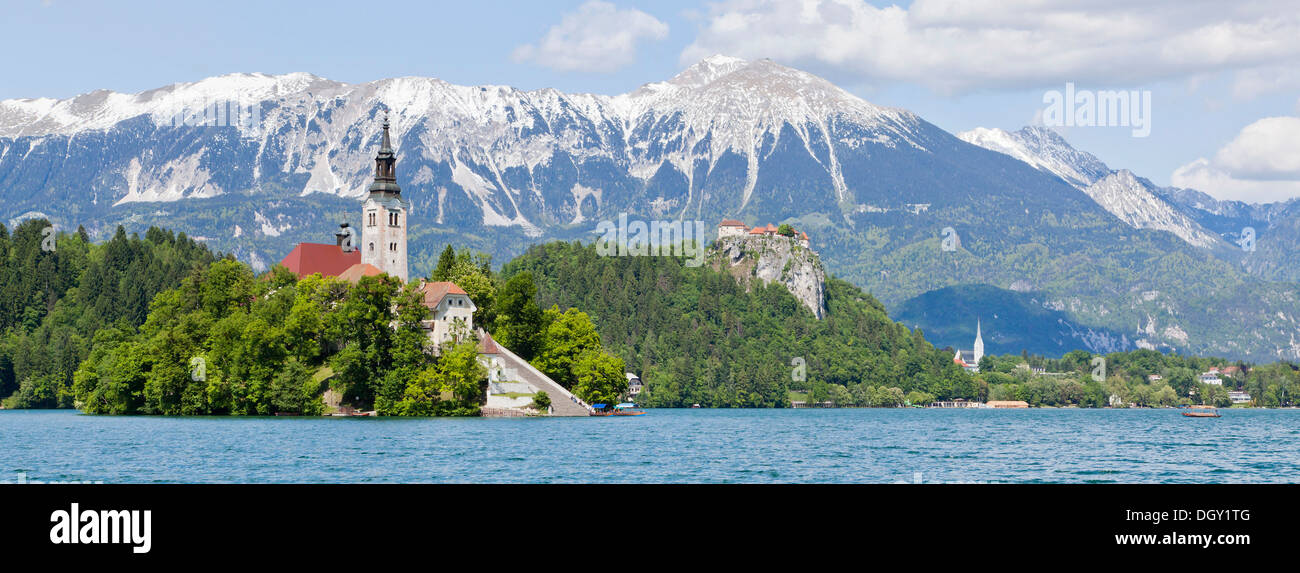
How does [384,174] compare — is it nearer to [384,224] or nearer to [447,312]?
[384,224]

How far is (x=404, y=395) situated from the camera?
11562 cm

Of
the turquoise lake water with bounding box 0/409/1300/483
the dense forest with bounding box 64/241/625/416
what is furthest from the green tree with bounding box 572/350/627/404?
the turquoise lake water with bounding box 0/409/1300/483

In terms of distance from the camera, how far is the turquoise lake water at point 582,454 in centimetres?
5462

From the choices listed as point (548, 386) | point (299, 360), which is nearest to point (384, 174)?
point (299, 360)

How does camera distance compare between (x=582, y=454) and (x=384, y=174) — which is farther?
(x=384, y=174)

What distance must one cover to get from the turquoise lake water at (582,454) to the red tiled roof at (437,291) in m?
20.4

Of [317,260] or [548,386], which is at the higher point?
[317,260]

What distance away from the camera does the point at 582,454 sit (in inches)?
2682

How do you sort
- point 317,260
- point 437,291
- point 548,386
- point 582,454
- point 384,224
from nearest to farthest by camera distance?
1. point 582,454
2. point 548,386
3. point 437,291
4. point 317,260
5. point 384,224

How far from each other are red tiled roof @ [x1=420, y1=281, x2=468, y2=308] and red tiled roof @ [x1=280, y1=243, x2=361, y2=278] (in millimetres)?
27429

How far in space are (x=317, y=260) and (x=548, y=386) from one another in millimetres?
44100
